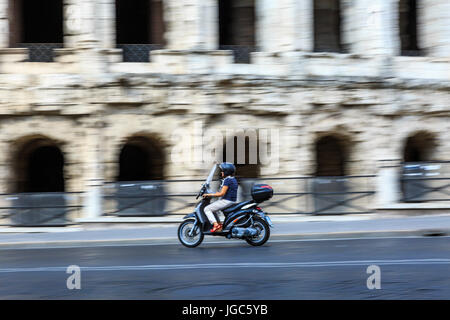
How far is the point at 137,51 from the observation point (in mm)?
22203

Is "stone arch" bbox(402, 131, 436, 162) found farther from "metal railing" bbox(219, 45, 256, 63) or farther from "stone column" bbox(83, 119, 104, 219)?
"stone column" bbox(83, 119, 104, 219)

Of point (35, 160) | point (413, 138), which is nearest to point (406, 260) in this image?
point (413, 138)

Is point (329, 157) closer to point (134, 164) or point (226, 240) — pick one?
point (134, 164)

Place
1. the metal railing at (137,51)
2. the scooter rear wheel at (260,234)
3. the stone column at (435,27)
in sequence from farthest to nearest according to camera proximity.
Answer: the stone column at (435,27), the metal railing at (137,51), the scooter rear wheel at (260,234)

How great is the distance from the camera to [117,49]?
69.8 feet

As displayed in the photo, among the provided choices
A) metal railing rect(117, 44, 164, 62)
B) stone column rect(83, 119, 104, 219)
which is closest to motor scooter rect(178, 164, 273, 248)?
stone column rect(83, 119, 104, 219)

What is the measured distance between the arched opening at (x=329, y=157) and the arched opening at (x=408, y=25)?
→ 4.41 meters

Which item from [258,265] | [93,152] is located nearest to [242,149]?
[93,152]

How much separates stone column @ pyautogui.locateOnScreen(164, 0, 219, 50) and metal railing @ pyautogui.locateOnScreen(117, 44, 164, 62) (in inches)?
29.6

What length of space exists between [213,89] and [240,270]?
1193 centimetres

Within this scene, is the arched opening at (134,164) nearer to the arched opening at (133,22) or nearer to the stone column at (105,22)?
the arched opening at (133,22)

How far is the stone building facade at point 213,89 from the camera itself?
68.9 ft

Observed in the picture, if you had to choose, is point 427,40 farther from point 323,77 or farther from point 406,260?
point 406,260

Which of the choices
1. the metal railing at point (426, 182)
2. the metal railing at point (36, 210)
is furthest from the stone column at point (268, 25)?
the metal railing at point (36, 210)
